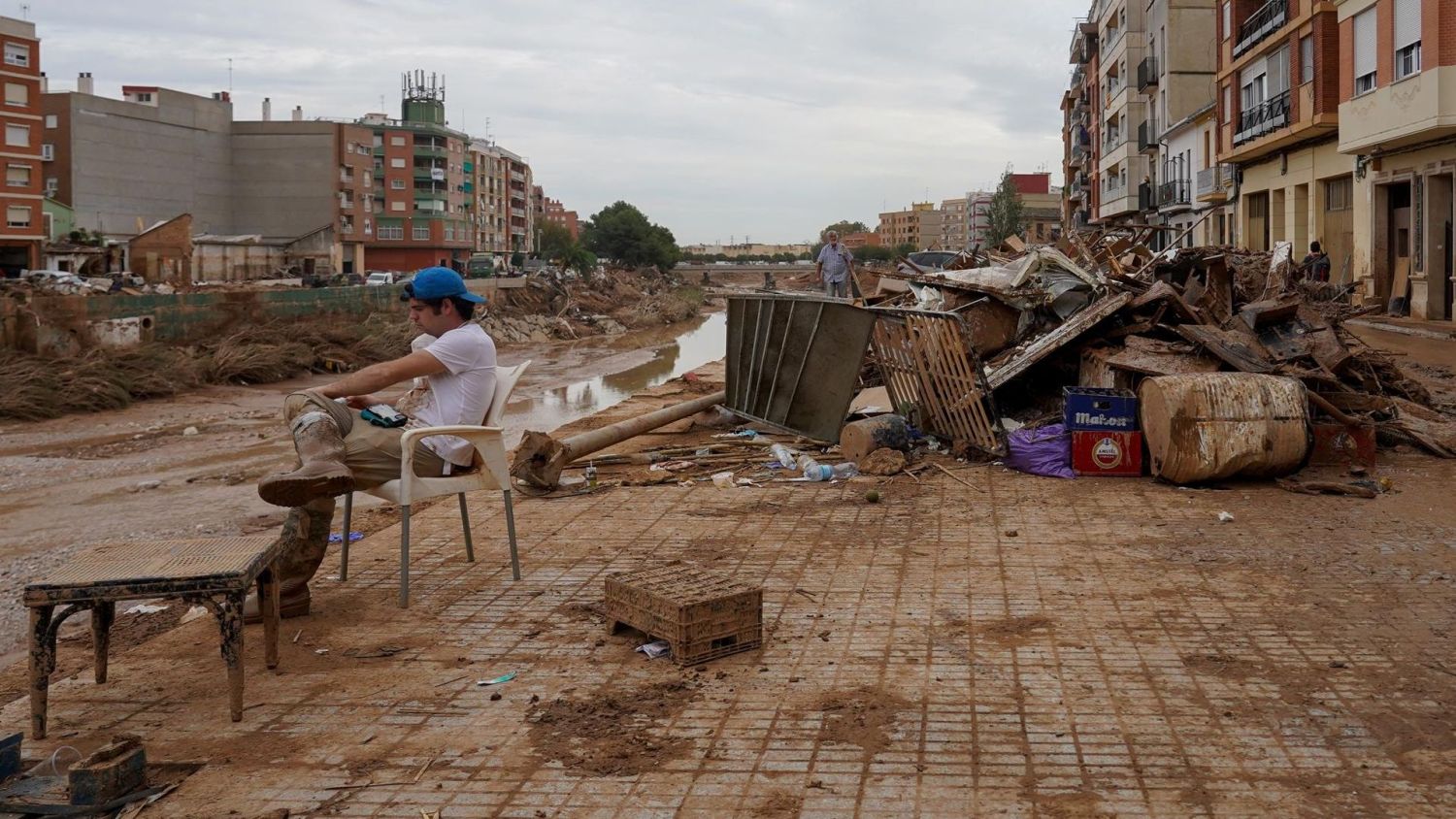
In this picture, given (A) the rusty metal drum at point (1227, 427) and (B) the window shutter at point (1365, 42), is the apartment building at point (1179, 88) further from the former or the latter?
(A) the rusty metal drum at point (1227, 427)

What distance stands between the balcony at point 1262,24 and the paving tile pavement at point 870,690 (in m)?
29.1

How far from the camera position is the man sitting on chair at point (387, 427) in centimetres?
518

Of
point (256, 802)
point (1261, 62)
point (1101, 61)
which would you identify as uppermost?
point (1101, 61)

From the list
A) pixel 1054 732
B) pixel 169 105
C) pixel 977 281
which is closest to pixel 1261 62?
pixel 977 281

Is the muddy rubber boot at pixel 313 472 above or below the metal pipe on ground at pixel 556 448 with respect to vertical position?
above

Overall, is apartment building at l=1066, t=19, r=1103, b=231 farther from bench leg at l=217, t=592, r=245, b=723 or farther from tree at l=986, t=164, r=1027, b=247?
bench leg at l=217, t=592, r=245, b=723

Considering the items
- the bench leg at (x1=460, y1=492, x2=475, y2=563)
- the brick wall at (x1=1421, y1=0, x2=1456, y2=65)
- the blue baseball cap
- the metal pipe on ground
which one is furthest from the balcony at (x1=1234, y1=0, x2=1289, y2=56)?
the blue baseball cap

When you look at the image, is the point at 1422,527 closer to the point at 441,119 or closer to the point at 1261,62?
the point at 1261,62

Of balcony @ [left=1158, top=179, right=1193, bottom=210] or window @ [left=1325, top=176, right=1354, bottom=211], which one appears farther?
balcony @ [left=1158, top=179, right=1193, bottom=210]

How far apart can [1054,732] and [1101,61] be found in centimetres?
6834

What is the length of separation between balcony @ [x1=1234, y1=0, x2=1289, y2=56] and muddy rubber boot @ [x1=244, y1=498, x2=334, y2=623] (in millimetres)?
32476

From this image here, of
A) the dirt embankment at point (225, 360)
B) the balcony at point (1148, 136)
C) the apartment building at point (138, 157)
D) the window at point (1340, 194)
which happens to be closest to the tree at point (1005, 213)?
the balcony at point (1148, 136)

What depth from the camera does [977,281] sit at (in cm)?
1204

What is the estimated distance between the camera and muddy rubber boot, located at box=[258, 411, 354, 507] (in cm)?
456
